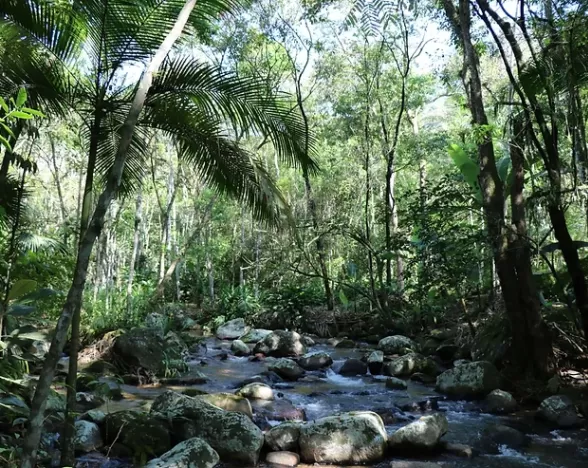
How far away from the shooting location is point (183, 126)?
487 cm

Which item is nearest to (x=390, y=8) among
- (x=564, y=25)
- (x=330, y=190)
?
(x=564, y=25)

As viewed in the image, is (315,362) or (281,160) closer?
(281,160)

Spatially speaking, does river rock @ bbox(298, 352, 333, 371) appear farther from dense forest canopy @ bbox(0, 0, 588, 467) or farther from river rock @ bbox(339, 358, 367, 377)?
dense forest canopy @ bbox(0, 0, 588, 467)

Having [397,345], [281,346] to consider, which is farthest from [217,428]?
[397,345]

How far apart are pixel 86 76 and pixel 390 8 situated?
16.2ft

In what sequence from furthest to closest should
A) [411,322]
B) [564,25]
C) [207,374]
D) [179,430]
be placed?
[411,322] < [207,374] < [564,25] < [179,430]

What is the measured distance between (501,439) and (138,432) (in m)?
4.12

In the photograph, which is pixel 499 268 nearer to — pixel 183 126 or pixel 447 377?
pixel 447 377

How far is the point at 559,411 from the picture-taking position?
6.93m

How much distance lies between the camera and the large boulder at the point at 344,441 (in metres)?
5.59

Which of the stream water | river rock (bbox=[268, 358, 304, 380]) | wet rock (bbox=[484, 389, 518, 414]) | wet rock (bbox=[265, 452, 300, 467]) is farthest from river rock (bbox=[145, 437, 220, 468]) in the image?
river rock (bbox=[268, 358, 304, 380])

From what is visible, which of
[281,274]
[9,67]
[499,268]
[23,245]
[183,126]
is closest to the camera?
[9,67]

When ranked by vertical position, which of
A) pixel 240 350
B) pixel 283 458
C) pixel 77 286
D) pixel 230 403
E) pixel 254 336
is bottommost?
pixel 283 458

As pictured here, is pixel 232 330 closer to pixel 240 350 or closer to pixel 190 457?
pixel 240 350
